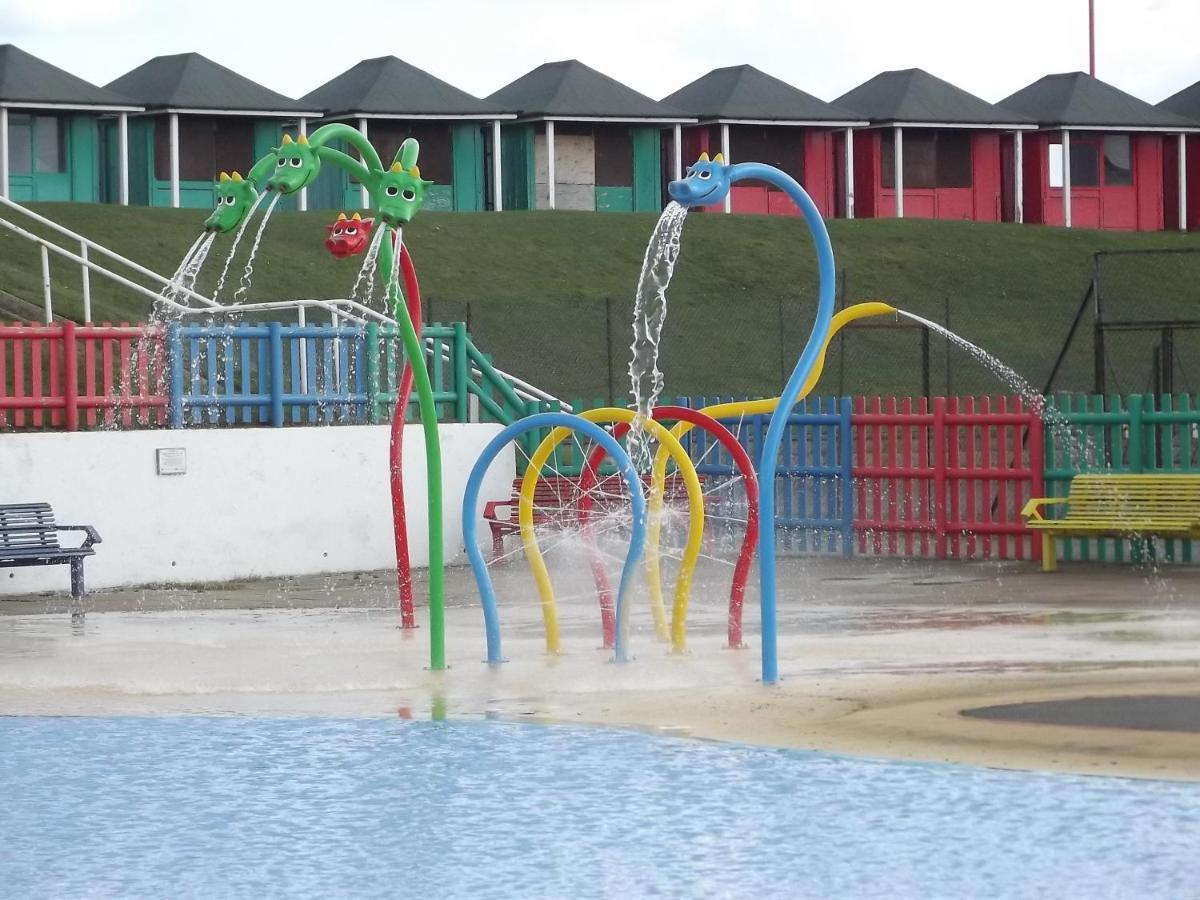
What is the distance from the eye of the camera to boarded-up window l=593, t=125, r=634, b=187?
2137 inches

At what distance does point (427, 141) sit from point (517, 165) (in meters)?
2.66

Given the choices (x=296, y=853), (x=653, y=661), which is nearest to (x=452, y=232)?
(x=653, y=661)

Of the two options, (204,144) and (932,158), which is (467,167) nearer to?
(204,144)

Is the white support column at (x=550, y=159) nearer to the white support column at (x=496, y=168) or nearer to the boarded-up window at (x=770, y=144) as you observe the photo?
the white support column at (x=496, y=168)

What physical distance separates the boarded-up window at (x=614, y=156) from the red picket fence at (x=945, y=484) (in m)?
34.7

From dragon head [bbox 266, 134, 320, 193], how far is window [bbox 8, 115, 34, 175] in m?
37.6

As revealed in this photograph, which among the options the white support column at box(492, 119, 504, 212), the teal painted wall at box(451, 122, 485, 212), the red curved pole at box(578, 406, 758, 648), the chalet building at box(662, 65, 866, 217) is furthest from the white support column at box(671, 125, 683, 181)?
the red curved pole at box(578, 406, 758, 648)

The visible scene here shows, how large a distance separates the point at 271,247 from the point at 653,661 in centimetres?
3195

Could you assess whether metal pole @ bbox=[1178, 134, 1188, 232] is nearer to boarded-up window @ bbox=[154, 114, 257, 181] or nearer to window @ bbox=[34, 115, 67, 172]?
boarded-up window @ bbox=[154, 114, 257, 181]

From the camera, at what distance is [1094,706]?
33.0 feet

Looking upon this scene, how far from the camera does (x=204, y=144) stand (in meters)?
50.3

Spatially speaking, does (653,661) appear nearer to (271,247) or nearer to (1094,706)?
(1094,706)

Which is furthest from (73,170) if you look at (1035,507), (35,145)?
(1035,507)

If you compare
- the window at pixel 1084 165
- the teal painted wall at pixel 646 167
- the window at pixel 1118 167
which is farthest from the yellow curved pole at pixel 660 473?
the window at pixel 1118 167
